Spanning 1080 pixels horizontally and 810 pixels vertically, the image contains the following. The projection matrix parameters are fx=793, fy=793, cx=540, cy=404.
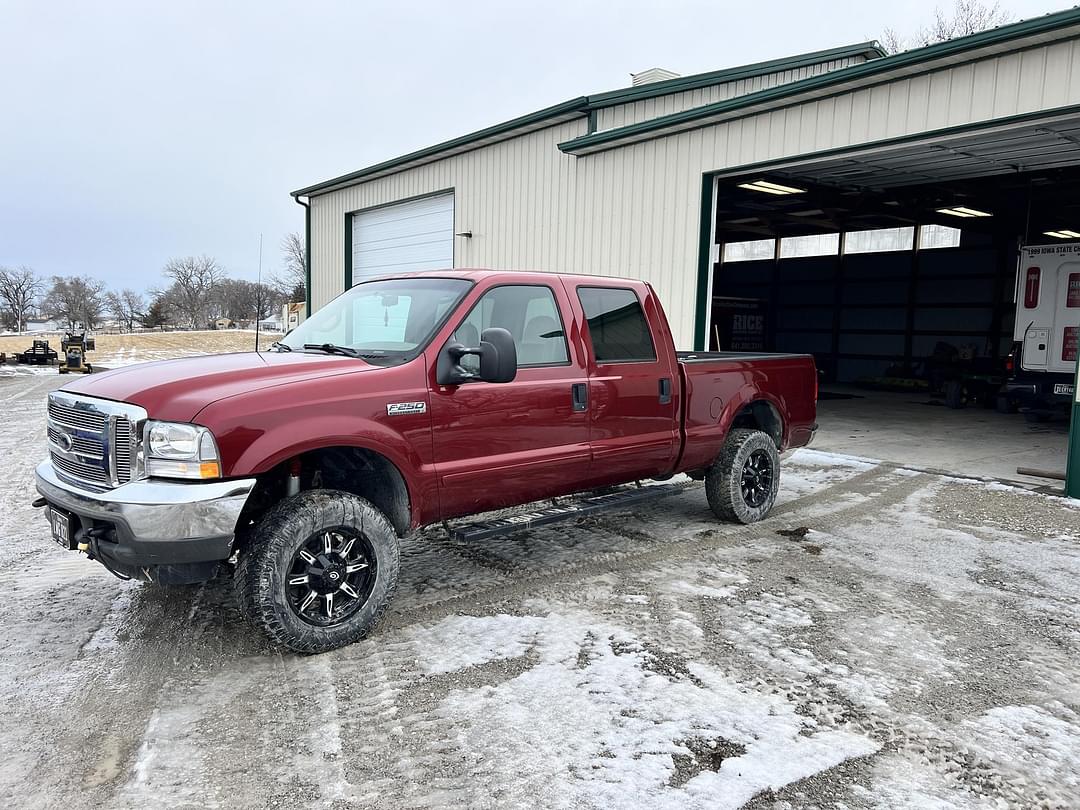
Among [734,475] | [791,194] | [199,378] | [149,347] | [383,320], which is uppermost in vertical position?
[791,194]

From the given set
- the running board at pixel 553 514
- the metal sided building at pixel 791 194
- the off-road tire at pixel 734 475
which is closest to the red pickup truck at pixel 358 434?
the running board at pixel 553 514

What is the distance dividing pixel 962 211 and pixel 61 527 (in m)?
20.8

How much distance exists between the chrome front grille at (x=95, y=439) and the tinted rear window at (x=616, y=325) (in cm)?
288

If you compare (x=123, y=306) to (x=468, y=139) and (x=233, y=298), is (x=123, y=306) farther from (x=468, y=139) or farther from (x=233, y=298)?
(x=468, y=139)

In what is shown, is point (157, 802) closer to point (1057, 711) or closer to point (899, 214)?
point (1057, 711)

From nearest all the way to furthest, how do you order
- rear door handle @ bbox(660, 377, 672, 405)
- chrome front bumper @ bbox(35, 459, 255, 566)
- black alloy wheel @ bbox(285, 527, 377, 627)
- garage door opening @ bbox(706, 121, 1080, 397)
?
chrome front bumper @ bbox(35, 459, 255, 566) < black alloy wheel @ bbox(285, 527, 377, 627) < rear door handle @ bbox(660, 377, 672, 405) < garage door opening @ bbox(706, 121, 1080, 397)

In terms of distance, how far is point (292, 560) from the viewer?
386 centimetres

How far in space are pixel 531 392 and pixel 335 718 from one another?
2.18 meters

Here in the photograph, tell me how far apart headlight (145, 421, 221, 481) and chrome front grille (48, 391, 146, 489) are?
5.1 inches

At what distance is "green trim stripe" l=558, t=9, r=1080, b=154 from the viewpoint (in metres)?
7.32

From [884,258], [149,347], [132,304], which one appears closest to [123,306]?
[132,304]

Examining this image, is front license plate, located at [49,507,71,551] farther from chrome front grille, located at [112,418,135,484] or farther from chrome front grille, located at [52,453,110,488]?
chrome front grille, located at [112,418,135,484]

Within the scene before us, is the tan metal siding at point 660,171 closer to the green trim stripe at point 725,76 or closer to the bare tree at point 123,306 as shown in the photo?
the green trim stripe at point 725,76

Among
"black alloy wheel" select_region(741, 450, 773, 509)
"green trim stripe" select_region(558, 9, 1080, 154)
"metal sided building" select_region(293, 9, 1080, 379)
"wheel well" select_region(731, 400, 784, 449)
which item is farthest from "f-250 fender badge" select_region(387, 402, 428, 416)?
"metal sided building" select_region(293, 9, 1080, 379)
